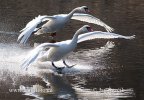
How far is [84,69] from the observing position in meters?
15.7

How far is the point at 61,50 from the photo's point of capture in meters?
15.1

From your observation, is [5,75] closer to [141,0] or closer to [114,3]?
[114,3]

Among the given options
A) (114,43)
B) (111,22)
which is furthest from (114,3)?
(114,43)

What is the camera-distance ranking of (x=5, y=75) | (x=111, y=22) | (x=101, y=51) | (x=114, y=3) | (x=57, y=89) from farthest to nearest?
(x=114, y=3) → (x=111, y=22) → (x=101, y=51) → (x=5, y=75) → (x=57, y=89)

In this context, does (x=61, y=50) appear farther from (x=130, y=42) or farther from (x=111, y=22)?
(x=111, y=22)

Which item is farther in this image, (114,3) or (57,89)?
(114,3)

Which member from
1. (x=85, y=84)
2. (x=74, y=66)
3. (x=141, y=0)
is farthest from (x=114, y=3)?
(x=85, y=84)

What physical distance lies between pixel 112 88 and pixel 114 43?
7333 mm

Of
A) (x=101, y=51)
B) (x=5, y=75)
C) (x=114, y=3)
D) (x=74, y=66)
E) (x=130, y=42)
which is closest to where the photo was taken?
(x=5, y=75)

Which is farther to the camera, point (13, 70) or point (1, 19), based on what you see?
point (1, 19)

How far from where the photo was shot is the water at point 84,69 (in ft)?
41.5

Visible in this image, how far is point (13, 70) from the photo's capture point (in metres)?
15.3

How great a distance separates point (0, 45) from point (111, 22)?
798cm

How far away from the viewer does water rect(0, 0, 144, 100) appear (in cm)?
1264
